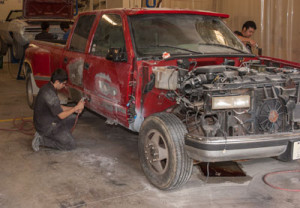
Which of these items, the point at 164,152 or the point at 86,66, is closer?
the point at 164,152

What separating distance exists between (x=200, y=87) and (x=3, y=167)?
8.64 ft

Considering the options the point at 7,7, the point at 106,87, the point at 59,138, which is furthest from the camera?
the point at 7,7

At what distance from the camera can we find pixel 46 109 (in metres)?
5.45

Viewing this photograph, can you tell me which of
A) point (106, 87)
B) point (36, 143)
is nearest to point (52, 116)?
point (36, 143)

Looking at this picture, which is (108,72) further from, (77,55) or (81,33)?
(81,33)

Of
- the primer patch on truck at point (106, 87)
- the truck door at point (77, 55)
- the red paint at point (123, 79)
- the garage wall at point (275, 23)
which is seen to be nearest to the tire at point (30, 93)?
the truck door at point (77, 55)

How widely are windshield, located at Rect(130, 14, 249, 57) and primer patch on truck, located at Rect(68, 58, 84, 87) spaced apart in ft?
4.20

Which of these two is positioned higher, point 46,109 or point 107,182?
point 46,109

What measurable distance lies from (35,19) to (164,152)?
9.86m

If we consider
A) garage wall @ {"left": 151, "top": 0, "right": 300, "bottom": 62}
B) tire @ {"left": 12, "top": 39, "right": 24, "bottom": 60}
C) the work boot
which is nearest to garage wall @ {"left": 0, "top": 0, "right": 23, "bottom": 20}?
tire @ {"left": 12, "top": 39, "right": 24, "bottom": 60}

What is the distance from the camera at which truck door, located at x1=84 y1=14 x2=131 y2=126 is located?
4.68 m

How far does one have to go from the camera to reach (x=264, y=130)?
3.84m

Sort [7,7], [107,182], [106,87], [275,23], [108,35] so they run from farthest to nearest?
1. [7,7]
2. [275,23]
3. [108,35]
4. [106,87]
5. [107,182]

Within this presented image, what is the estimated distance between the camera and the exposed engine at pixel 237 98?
363 cm
